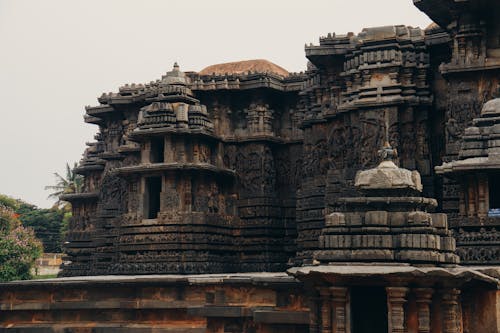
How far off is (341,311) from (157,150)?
14518mm

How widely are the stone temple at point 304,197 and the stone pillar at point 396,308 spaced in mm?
24

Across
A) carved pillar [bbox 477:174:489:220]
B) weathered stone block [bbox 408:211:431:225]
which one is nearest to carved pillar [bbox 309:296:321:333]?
weathered stone block [bbox 408:211:431:225]

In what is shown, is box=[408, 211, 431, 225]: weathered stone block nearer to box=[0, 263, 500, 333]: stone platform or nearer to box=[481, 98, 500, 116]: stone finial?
box=[0, 263, 500, 333]: stone platform

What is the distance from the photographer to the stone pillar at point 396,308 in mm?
12812

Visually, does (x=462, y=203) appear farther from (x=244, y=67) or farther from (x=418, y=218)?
(x=244, y=67)

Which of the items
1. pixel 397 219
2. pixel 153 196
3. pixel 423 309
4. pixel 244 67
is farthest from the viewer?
pixel 244 67

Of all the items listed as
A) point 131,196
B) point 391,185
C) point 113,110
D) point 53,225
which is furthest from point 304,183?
point 53,225

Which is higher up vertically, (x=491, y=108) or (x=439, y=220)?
(x=491, y=108)

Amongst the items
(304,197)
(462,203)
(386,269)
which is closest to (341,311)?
(386,269)

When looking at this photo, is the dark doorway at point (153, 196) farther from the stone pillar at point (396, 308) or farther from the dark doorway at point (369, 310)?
the stone pillar at point (396, 308)

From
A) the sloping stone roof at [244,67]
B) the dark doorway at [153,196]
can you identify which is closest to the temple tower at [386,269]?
the dark doorway at [153,196]

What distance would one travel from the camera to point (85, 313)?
2095 cm

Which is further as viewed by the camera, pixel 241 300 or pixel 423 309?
pixel 241 300

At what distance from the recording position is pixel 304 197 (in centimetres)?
2473
